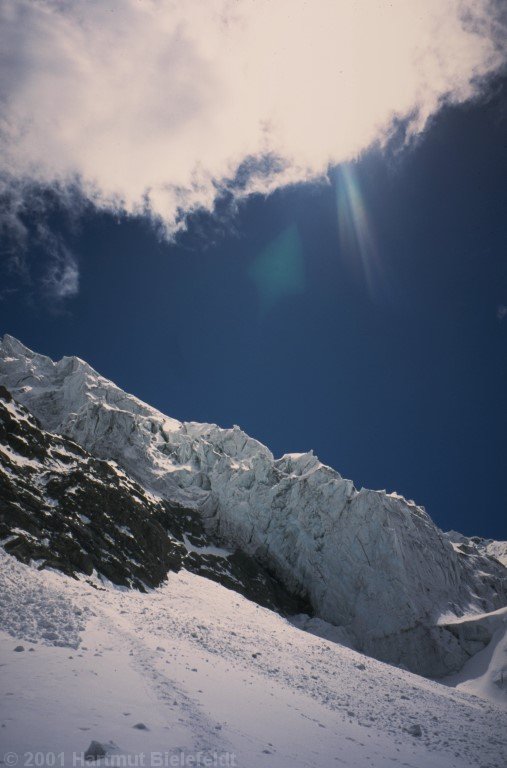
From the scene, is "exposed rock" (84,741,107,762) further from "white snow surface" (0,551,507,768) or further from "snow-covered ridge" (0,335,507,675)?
"snow-covered ridge" (0,335,507,675)

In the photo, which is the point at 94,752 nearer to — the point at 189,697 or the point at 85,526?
the point at 189,697

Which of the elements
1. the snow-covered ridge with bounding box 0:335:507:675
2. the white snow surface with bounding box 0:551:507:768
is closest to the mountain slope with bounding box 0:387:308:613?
the white snow surface with bounding box 0:551:507:768

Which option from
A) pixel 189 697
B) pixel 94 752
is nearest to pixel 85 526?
pixel 189 697

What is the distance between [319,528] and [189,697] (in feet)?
253

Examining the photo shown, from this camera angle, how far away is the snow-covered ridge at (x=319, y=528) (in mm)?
69750

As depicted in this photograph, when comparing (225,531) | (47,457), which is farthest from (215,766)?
(225,531)

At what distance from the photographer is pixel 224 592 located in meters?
50.9

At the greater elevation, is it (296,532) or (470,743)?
(296,532)

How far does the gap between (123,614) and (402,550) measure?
68.1 m

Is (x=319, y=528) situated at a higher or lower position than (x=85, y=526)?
higher

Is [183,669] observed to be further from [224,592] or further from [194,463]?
[194,463]

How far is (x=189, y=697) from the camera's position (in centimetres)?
1431

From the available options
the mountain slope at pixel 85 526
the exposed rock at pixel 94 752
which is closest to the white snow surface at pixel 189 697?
the exposed rock at pixel 94 752

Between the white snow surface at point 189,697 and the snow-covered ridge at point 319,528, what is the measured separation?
44.6 m
